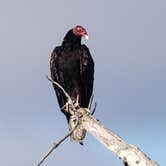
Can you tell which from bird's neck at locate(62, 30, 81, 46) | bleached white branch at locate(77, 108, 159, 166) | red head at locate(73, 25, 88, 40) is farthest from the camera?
red head at locate(73, 25, 88, 40)

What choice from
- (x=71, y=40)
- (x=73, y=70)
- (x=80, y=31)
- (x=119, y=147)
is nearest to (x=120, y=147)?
(x=119, y=147)

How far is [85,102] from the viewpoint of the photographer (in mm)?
13773

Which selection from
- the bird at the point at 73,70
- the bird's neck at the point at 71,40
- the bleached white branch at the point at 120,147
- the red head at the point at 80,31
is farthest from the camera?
the red head at the point at 80,31

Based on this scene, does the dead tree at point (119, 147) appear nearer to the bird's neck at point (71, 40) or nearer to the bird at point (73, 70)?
the bird at point (73, 70)

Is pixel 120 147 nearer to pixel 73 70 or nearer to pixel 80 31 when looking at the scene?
pixel 73 70

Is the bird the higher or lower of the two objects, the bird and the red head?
the lower

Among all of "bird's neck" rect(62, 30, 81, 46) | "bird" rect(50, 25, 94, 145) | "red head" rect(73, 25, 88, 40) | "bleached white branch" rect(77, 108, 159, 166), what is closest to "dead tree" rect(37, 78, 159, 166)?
"bleached white branch" rect(77, 108, 159, 166)

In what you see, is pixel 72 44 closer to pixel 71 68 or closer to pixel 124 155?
pixel 71 68

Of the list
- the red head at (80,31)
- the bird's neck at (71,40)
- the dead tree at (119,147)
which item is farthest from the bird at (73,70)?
the dead tree at (119,147)

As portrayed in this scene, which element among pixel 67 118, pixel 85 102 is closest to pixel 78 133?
pixel 67 118

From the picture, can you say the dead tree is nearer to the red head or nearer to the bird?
the bird

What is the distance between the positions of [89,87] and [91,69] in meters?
0.44

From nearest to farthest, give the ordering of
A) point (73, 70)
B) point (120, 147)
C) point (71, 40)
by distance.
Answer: point (120, 147), point (73, 70), point (71, 40)

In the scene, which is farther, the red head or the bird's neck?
the red head
